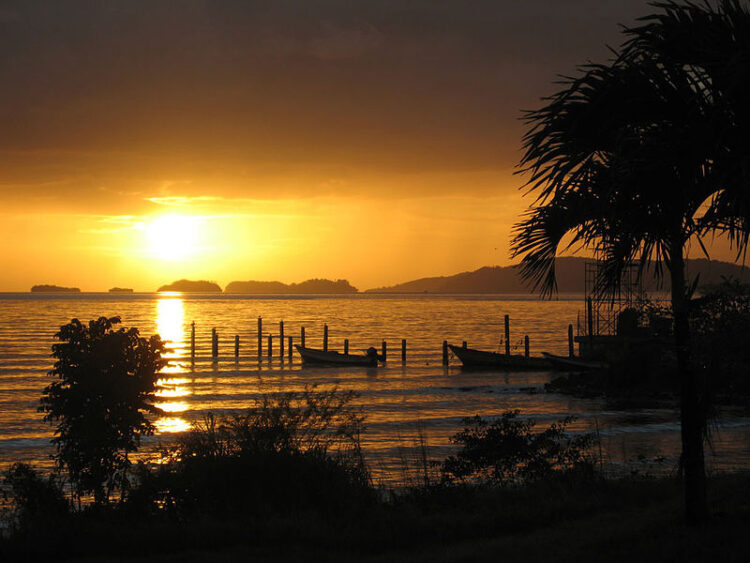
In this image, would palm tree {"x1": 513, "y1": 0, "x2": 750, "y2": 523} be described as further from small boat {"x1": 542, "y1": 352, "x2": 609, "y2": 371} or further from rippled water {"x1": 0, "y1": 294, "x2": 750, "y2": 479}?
small boat {"x1": 542, "y1": 352, "x2": 609, "y2": 371}

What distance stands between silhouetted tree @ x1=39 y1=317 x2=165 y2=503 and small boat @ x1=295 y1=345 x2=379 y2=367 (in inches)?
1715

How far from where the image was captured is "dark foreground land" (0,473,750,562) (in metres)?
8.12

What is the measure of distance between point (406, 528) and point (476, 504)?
1808 millimetres

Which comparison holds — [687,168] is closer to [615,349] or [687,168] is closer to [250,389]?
[615,349]

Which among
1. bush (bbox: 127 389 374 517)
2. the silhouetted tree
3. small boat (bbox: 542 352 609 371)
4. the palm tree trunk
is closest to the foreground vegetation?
bush (bbox: 127 389 374 517)

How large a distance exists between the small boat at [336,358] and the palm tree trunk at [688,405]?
46.3 metres

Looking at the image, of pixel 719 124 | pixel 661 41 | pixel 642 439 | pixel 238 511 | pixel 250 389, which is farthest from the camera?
pixel 250 389

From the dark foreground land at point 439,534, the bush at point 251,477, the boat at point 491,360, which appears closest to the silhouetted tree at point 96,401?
the bush at point 251,477

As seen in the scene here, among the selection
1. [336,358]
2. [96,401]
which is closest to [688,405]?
[96,401]

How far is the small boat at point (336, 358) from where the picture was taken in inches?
2179

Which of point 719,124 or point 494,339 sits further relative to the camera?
point 494,339

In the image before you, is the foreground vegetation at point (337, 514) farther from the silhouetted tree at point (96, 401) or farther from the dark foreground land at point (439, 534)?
the silhouetted tree at point (96, 401)

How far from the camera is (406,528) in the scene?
955cm

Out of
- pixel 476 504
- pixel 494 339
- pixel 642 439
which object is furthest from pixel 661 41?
pixel 494 339
